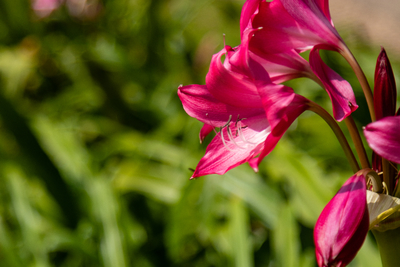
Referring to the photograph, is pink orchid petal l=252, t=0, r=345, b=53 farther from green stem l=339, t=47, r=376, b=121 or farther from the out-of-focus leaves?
the out-of-focus leaves

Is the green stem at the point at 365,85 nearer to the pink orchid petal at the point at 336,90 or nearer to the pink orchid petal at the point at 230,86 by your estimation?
the pink orchid petal at the point at 336,90

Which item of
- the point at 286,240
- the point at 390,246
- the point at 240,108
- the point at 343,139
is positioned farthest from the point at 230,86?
the point at 286,240

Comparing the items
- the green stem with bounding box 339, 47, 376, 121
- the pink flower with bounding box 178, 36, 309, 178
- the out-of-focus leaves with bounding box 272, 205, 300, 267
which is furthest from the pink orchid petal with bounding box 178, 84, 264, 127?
the out-of-focus leaves with bounding box 272, 205, 300, 267

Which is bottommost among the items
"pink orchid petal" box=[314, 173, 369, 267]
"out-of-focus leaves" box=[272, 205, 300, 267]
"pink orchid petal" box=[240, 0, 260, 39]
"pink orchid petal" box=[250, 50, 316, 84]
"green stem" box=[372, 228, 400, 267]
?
"out-of-focus leaves" box=[272, 205, 300, 267]

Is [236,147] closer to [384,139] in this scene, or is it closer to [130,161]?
[384,139]

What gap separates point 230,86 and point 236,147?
82 mm

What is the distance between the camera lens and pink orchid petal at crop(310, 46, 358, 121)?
400mm

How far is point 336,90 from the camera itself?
414 millimetres

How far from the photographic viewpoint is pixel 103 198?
47.4 inches

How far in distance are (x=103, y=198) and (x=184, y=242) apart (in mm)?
304

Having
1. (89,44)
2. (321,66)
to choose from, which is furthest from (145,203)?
(321,66)

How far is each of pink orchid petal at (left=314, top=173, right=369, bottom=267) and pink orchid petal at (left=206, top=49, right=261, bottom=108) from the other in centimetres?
14

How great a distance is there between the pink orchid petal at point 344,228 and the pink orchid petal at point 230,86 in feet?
0.46

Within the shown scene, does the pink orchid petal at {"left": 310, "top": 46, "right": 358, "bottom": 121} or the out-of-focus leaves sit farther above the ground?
the pink orchid petal at {"left": 310, "top": 46, "right": 358, "bottom": 121}
